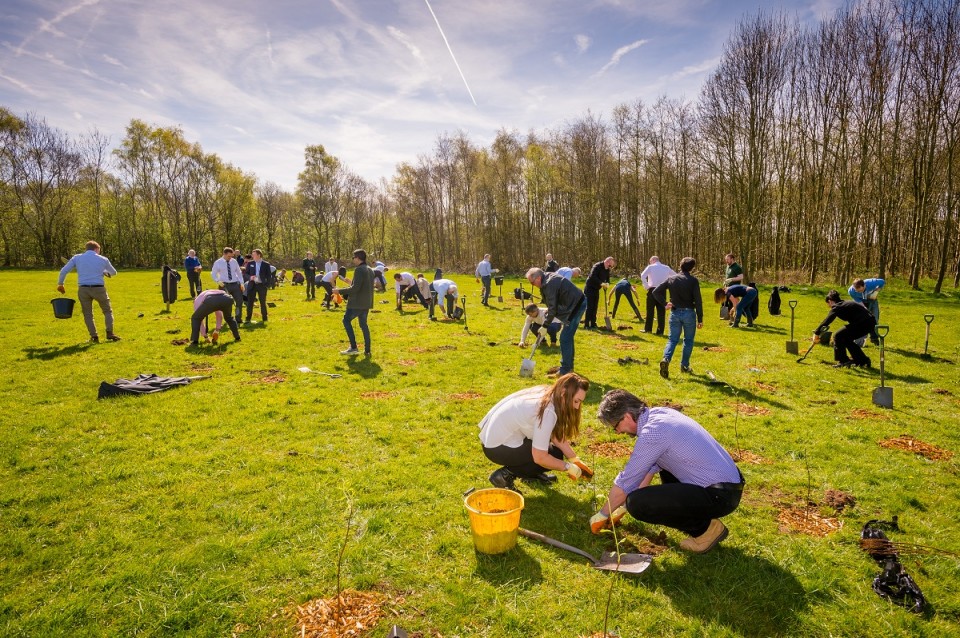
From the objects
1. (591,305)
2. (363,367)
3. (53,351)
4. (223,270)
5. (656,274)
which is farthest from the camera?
(591,305)

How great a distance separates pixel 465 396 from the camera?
821cm

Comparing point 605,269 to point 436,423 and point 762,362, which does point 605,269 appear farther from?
point 436,423

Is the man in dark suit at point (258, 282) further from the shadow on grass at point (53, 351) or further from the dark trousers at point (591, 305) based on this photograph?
the dark trousers at point (591, 305)

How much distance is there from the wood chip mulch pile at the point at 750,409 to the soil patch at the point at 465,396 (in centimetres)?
435

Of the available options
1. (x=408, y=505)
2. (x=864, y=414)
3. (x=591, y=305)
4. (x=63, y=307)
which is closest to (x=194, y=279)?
(x=63, y=307)

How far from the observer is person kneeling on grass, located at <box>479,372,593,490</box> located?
170 inches

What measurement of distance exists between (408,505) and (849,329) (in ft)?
35.4

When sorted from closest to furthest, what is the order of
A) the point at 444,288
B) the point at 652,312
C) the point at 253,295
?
the point at 652,312 < the point at 253,295 < the point at 444,288

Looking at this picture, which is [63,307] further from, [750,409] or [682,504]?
[750,409]

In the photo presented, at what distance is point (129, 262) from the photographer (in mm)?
49000

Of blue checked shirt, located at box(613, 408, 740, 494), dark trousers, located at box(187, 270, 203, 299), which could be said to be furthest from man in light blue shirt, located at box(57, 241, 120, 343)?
blue checked shirt, located at box(613, 408, 740, 494)

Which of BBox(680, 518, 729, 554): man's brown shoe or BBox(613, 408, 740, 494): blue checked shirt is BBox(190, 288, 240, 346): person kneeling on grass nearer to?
BBox(613, 408, 740, 494): blue checked shirt

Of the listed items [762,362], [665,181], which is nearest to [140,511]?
[762,362]

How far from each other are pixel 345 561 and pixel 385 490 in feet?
4.00
